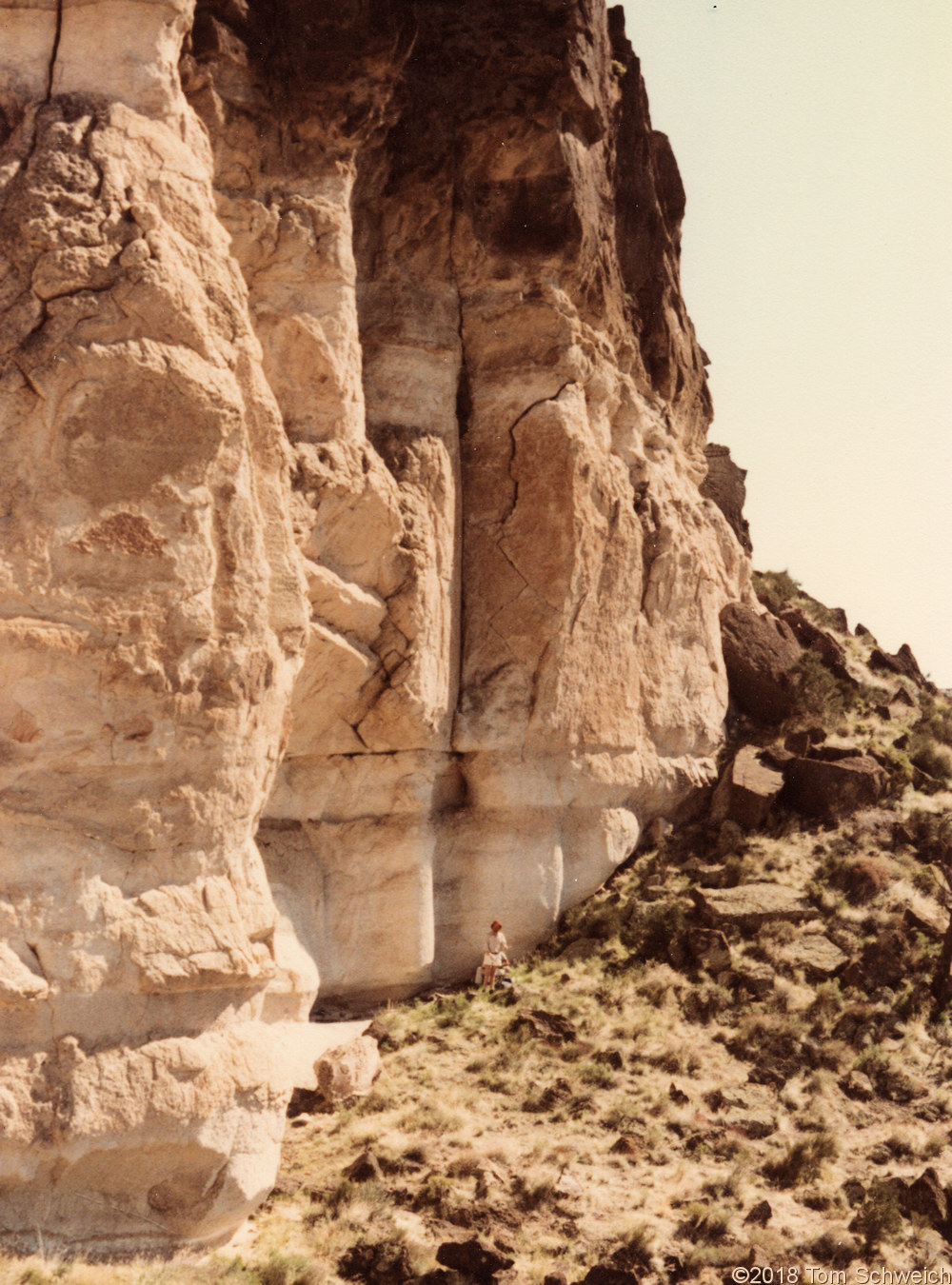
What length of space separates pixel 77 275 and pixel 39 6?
2377 mm

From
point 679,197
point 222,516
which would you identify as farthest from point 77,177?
point 679,197

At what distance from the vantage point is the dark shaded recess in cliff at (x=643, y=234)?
809 inches

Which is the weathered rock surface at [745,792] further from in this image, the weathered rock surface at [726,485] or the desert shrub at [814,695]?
the weathered rock surface at [726,485]

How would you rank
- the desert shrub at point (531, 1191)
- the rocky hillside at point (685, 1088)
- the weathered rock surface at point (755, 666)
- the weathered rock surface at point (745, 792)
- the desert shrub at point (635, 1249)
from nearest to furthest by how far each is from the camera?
1. the desert shrub at point (635, 1249)
2. the rocky hillside at point (685, 1088)
3. the desert shrub at point (531, 1191)
4. the weathered rock surface at point (745, 792)
5. the weathered rock surface at point (755, 666)

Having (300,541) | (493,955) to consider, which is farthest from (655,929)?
(300,541)

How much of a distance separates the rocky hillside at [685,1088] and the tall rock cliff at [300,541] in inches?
29.5

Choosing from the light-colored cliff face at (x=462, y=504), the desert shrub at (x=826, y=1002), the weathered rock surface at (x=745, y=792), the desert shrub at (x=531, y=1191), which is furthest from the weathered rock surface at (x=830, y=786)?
the desert shrub at (x=531, y=1191)

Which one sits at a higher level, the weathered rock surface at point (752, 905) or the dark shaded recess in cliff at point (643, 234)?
the dark shaded recess in cliff at point (643, 234)

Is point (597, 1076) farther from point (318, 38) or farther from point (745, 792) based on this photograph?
point (318, 38)

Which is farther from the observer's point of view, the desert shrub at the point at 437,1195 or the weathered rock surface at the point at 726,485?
the weathered rock surface at the point at 726,485

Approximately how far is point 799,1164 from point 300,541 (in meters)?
7.74

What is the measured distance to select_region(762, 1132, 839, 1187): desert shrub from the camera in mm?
12227

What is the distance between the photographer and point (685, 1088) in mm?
13523

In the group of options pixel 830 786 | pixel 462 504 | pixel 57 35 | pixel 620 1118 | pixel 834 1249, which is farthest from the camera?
pixel 830 786
